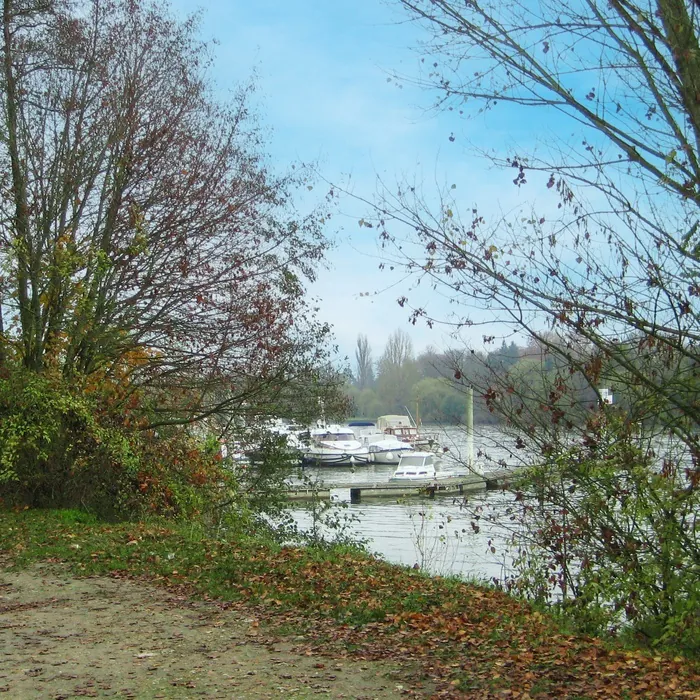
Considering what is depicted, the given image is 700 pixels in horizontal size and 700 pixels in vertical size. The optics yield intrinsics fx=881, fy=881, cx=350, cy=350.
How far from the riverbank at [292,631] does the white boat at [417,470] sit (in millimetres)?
34611

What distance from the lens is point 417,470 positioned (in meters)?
47.3

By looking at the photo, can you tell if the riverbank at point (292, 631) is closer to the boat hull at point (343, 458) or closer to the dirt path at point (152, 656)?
the dirt path at point (152, 656)

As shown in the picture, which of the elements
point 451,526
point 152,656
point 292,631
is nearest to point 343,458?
point 451,526

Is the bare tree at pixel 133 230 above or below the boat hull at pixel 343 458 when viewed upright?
above

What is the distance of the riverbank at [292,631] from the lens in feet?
18.7

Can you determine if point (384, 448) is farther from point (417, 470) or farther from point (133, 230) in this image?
point (133, 230)

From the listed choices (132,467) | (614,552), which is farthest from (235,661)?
(132,467)

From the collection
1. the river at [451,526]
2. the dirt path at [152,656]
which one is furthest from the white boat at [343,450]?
the dirt path at [152,656]

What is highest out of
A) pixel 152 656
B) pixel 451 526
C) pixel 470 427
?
pixel 470 427

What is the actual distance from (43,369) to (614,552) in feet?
32.8

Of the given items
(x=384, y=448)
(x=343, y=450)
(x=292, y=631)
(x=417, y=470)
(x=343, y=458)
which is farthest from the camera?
(x=384, y=448)

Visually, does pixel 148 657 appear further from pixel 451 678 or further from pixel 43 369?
pixel 43 369

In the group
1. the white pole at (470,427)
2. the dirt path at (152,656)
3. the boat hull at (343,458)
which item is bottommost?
the boat hull at (343,458)

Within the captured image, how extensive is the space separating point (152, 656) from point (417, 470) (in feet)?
136
